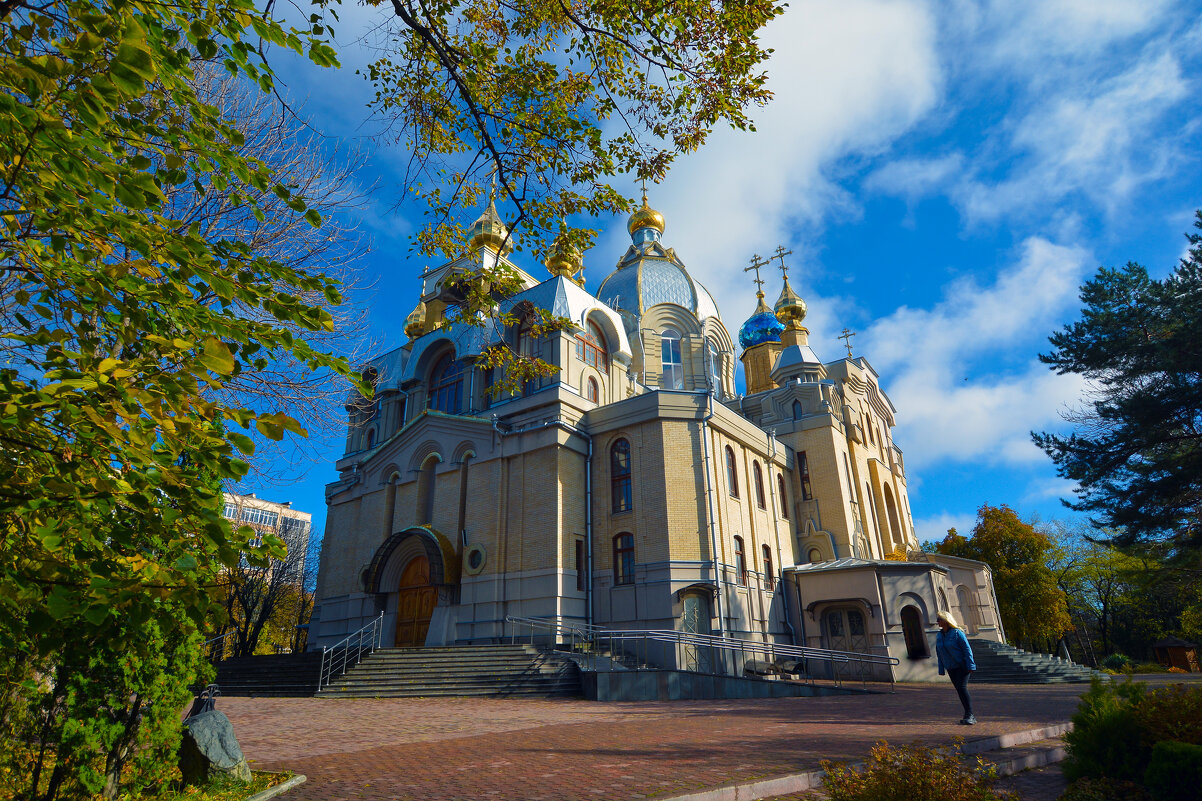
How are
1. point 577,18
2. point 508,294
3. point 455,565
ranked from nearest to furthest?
point 577,18 → point 508,294 → point 455,565

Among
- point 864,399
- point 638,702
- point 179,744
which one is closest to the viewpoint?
point 179,744

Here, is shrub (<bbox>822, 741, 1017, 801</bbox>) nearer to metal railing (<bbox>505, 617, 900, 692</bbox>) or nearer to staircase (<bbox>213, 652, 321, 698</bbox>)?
metal railing (<bbox>505, 617, 900, 692</bbox>)

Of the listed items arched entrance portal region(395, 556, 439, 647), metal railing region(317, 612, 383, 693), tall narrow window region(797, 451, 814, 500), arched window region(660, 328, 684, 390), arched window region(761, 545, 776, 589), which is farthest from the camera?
arched window region(660, 328, 684, 390)

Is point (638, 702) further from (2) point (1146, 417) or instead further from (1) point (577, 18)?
(2) point (1146, 417)

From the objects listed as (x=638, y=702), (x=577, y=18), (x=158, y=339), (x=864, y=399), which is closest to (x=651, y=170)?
(x=577, y=18)

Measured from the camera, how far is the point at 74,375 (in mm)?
2934

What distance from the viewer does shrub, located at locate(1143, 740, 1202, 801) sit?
481cm

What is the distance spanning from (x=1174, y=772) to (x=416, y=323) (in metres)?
28.6

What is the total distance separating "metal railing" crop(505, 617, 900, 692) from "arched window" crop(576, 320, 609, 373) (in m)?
9.50

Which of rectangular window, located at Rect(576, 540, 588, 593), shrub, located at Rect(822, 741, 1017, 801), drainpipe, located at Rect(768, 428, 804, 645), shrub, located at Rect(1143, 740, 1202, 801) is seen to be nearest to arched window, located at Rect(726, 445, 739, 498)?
drainpipe, located at Rect(768, 428, 804, 645)

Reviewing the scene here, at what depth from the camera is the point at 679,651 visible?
19016 millimetres

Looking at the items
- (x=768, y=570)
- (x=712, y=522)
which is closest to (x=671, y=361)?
(x=768, y=570)

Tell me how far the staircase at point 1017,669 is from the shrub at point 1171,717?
48.7 ft

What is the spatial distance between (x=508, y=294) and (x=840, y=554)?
21.3 m
